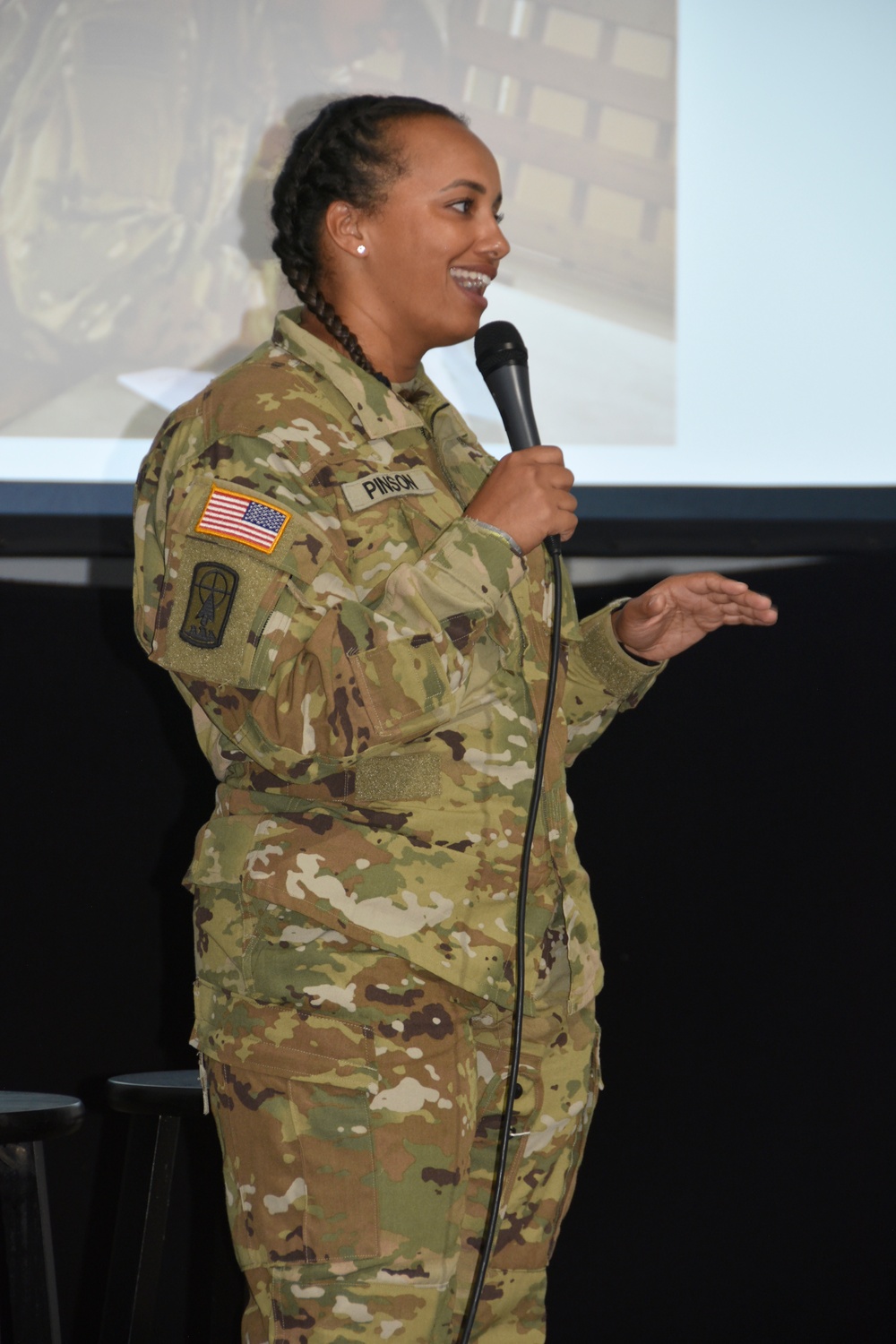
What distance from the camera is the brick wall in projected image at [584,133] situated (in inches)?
78.9

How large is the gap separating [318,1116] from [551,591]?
0.60 metres

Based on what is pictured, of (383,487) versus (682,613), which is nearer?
(383,487)

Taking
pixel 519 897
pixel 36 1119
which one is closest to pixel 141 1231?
pixel 36 1119

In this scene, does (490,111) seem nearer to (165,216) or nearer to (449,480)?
(165,216)

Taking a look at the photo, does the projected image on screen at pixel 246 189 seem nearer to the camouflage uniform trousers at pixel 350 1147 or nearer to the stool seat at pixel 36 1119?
the stool seat at pixel 36 1119

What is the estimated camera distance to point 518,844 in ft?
3.79

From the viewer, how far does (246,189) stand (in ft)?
6.61

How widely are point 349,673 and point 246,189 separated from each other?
1.31 m

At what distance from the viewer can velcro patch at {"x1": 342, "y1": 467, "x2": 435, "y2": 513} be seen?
3.61 feet

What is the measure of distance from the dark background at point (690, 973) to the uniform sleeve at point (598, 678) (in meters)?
0.79

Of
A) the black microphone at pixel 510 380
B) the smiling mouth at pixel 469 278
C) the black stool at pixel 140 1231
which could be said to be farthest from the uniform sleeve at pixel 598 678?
the black stool at pixel 140 1231

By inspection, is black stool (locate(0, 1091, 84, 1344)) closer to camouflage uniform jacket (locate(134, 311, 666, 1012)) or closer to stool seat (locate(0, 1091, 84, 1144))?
stool seat (locate(0, 1091, 84, 1144))

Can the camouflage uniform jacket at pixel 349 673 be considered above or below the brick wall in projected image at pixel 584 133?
below

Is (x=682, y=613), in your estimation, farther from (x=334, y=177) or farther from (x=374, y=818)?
(x=334, y=177)
